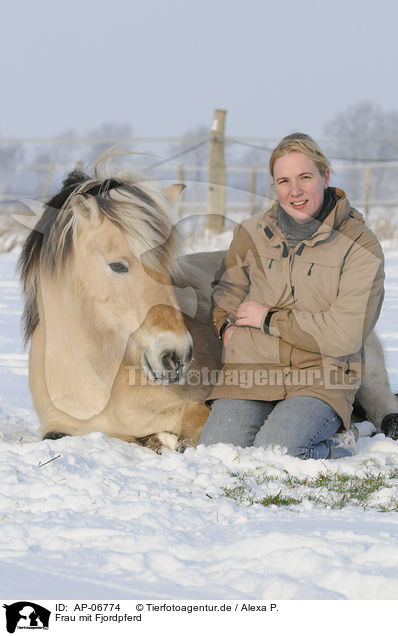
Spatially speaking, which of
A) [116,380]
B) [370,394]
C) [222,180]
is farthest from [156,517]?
[222,180]

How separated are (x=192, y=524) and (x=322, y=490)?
71 cm

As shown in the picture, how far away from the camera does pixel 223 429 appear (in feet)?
11.6

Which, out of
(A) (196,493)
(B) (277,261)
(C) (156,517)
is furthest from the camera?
(B) (277,261)

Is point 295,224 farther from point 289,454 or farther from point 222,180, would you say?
point 222,180

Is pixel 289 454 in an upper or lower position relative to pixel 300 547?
lower

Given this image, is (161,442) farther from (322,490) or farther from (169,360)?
(322,490)

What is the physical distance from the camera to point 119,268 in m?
3.35

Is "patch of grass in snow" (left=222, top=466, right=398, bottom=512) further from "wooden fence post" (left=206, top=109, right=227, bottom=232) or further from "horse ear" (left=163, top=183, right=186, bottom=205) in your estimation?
"wooden fence post" (left=206, top=109, right=227, bottom=232)

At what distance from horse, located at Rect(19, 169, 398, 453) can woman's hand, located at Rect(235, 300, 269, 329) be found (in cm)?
34

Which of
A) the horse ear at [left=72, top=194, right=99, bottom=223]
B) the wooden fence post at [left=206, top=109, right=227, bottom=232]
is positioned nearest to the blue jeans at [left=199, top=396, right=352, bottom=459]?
the horse ear at [left=72, top=194, right=99, bottom=223]

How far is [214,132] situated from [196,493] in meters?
11.4

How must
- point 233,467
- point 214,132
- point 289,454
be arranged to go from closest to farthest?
point 233,467, point 289,454, point 214,132

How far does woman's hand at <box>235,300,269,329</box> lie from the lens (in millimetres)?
3611

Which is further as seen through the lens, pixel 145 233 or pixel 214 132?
pixel 214 132
